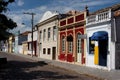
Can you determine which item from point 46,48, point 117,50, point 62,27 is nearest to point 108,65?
point 117,50

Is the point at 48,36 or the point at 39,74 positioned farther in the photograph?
the point at 48,36

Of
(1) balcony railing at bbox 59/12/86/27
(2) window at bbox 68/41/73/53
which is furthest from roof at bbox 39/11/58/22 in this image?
(2) window at bbox 68/41/73/53

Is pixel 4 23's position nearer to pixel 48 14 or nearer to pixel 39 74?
pixel 39 74

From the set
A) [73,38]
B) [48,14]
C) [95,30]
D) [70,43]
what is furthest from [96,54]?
[48,14]

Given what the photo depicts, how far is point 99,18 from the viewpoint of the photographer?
86.2 ft

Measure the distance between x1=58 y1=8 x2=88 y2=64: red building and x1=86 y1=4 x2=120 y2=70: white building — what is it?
209 cm

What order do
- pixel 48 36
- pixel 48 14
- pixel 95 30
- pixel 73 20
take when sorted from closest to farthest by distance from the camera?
pixel 95 30
pixel 73 20
pixel 48 36
pixel 48 14

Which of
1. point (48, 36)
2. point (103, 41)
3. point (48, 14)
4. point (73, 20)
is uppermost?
point (48, 14)

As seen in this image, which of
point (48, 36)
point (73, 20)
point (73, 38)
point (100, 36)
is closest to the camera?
point (100, 36)

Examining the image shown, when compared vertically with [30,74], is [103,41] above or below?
above

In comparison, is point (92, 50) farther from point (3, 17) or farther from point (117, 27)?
point (3, 17)

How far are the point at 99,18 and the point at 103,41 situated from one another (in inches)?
82.1

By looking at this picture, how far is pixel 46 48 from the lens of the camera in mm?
46875

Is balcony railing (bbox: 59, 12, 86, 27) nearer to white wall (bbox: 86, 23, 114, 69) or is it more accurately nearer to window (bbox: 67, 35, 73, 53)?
window (bbox: 67, 35, 73, 53)
